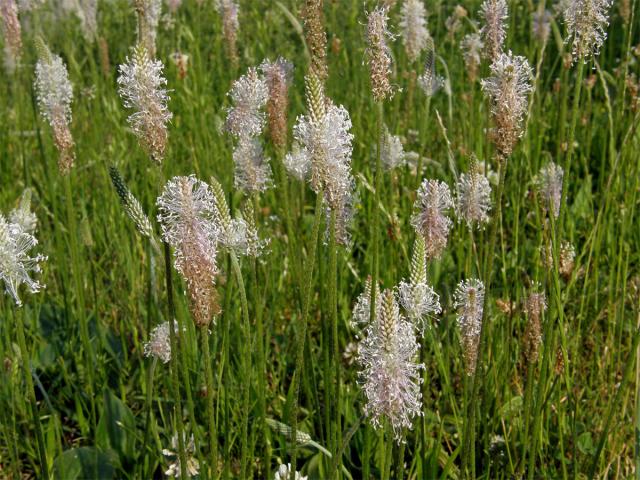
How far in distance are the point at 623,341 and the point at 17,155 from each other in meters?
2.98

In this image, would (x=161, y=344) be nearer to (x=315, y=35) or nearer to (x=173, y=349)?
(x=173, y=349)

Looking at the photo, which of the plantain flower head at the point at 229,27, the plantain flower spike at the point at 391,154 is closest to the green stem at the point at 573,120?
the plantain flower spike at the point at 391,154

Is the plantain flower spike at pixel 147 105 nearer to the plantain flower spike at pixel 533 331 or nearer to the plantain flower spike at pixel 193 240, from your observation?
the plantain flower spike at pixel 193 240

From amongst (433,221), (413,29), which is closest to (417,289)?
(433,221)

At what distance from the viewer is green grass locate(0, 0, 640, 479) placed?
186 centimetres

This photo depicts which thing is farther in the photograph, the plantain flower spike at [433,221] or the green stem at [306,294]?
the plantain flower spike at [433,221]

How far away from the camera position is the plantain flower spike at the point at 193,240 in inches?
54.3

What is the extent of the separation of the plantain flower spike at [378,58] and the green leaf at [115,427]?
1181 millimetres

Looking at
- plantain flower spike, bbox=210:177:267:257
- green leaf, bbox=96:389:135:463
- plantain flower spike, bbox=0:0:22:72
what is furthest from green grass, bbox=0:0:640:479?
plantain flower spike, bbox=0:0:22:72

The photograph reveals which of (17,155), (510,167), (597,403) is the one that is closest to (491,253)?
(597,403)

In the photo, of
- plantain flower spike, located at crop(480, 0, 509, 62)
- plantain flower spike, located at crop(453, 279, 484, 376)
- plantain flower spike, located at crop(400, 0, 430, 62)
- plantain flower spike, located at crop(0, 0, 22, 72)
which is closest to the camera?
plantain flower spike, located at crop(453, 279, 484, 376)

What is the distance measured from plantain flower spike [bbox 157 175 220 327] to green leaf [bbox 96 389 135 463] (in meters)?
0.92

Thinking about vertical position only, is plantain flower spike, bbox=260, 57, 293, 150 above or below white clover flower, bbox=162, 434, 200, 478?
above

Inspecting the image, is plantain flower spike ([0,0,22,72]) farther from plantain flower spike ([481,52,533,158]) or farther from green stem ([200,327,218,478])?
plantain flower spike ([481,52,533,158])
